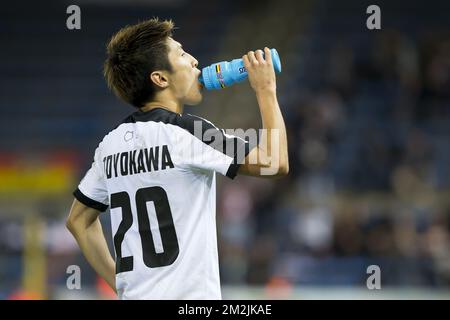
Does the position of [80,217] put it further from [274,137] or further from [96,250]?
[274,137]

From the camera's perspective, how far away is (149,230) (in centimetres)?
322

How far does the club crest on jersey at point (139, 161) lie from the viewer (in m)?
3.23

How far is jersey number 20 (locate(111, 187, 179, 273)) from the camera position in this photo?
319cm

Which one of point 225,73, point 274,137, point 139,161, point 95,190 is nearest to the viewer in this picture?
point 274,137

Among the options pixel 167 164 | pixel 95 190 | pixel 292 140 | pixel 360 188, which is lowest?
pixel 360 188

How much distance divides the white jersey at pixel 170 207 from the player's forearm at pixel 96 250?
32 centimetres

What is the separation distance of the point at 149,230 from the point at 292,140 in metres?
7.61

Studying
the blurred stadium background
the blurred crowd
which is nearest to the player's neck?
the blurred stadium background

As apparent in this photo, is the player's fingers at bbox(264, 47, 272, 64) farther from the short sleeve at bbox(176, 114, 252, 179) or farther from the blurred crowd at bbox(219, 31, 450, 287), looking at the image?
the blurred crowd at bbox(219, 31, 450, 287)

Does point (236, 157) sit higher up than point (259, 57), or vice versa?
point (259, 57)

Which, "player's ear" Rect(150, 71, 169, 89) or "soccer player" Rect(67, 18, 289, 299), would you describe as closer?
"soccer player" Rect(67, 18, 289, 299)

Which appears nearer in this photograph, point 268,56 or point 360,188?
point 268,56

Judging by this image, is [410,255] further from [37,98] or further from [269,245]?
[37,98]

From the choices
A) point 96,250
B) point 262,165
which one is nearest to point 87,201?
point 96,250
